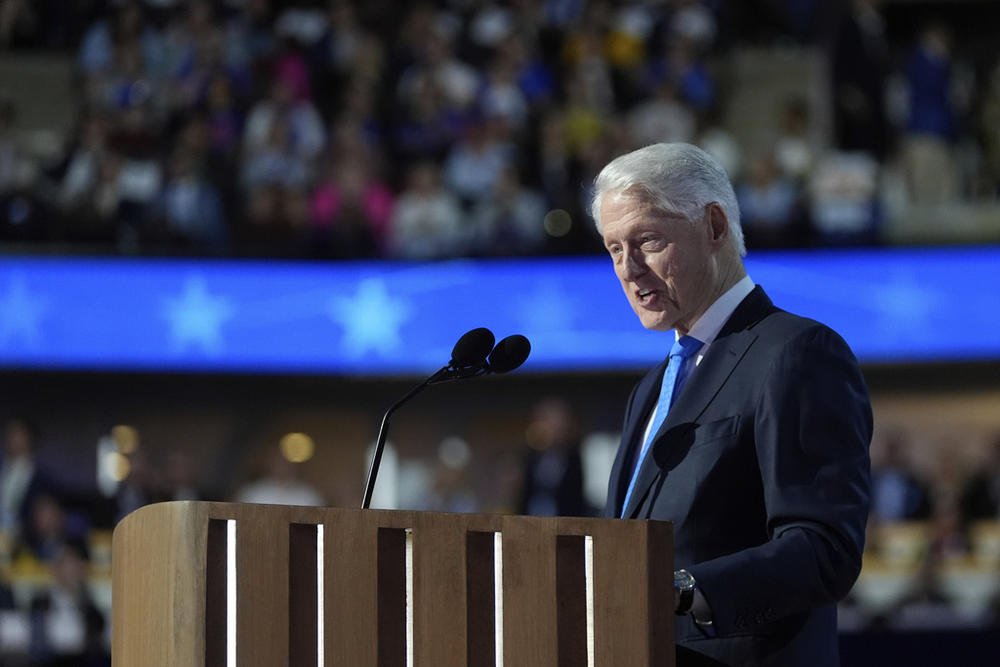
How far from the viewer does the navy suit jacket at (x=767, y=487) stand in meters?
1.98

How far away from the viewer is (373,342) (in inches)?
347

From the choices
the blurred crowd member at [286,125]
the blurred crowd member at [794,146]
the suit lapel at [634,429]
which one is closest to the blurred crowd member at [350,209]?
the blurred crowd member at [286,125]

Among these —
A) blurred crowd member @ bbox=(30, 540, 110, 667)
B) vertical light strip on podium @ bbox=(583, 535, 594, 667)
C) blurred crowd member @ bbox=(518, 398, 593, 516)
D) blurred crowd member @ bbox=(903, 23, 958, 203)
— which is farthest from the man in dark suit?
blurred crowd member @ bbox=(903, 23, 958, 203)

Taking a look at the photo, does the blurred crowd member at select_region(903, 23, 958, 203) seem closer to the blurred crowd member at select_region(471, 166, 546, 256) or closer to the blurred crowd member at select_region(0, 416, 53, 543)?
the blurred crowd member at select_region(471, 166, 546, 256)

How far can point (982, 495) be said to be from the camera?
7539 millimetres

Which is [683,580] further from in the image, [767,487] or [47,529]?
[47,529]

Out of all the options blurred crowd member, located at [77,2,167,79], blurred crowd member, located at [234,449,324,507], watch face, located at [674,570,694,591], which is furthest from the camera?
blurred crowd member, located at [77,2,167,79]

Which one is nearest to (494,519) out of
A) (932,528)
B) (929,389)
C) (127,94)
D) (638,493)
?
(638,493)

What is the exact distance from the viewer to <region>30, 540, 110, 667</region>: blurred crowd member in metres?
7.07

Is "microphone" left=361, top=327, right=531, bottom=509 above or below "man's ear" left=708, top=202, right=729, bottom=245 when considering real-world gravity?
below

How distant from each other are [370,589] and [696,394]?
25.4 inches

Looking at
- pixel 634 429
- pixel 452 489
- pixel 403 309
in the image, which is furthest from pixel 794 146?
pixel 634 429

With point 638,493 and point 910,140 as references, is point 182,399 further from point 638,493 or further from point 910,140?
point 638,493

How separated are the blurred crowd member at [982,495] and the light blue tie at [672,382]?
5.44 metres
